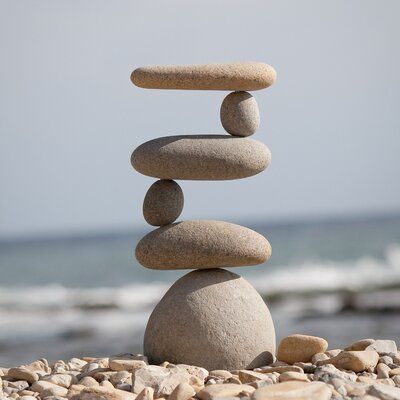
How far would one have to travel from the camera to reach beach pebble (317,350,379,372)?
6363 mm

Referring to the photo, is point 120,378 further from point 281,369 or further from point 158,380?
point 281,369

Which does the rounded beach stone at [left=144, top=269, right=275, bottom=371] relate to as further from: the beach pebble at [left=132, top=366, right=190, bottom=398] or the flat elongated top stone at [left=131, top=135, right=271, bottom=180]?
the flat elongated top stone at [left=131, top=135, right=271, bottom=180]

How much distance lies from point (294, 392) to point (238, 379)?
877 millimetres

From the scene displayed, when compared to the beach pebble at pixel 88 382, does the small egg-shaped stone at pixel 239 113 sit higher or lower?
higher

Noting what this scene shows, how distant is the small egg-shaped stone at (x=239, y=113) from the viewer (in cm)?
709

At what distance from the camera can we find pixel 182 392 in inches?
215

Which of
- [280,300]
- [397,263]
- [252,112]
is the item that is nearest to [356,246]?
[397,263]

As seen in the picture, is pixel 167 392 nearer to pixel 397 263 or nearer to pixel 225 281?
pixel 225 281

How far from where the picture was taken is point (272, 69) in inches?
281

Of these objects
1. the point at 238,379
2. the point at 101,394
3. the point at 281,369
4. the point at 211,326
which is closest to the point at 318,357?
the point at 281,369

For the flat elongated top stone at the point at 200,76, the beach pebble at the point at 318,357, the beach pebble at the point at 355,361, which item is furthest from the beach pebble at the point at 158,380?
the flat elongated top stone at the point at 200,76

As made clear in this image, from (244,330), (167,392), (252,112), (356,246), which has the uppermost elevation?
(356,246)

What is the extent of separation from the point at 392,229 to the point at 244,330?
34.9 m

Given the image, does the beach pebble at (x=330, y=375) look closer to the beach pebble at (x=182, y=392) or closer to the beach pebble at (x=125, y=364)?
the beach pebble at (x=182, y=392)
